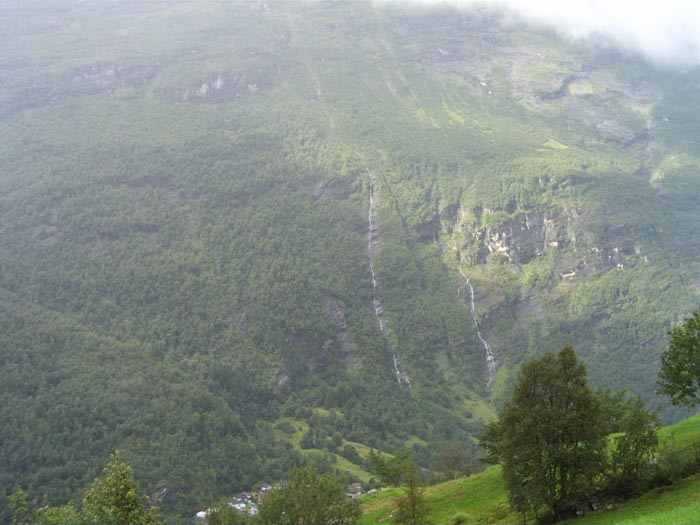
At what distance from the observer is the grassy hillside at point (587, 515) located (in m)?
40.6

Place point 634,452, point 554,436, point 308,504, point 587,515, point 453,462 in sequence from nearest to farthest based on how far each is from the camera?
point 554,436 → point 587,515 → point 634,452 → point 308,504 → point 453,462

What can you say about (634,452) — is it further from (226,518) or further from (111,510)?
(226,518)

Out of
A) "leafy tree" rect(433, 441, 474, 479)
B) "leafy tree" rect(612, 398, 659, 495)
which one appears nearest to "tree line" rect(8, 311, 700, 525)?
"leafy tree" rect(612, 398, 659, 495)

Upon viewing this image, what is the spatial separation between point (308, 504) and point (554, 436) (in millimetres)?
22396

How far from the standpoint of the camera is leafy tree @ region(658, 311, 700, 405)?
53531mm

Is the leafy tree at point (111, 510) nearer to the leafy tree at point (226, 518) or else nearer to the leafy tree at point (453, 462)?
the leafy tree at point (226, 518)

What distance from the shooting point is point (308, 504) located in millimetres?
54750

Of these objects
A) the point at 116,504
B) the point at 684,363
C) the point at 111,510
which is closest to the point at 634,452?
the point at 684,363

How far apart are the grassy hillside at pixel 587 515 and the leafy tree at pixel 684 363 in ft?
16.5

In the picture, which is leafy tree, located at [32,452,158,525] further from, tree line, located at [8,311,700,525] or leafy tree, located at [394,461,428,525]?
leafy tree, located at [394,461,428,525]

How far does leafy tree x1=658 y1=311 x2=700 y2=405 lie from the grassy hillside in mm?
5027

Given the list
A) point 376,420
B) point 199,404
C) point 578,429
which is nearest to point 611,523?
point 578,429

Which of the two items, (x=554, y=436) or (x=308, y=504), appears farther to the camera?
(x=308, y=504)

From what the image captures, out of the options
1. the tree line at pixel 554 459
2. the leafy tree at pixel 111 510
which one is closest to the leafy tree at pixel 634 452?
the tree line at pixel 554 459
